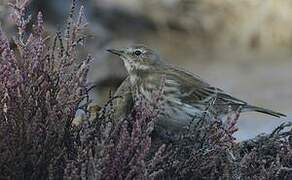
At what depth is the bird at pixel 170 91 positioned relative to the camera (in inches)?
199

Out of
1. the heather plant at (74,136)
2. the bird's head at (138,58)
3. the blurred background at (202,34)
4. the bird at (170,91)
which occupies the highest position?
the blurred background at (202,34)

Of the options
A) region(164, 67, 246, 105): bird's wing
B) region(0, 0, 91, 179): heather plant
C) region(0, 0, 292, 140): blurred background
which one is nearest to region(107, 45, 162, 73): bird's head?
region(164, 67, 246, 105): bird's wing

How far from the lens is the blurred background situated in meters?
11.7

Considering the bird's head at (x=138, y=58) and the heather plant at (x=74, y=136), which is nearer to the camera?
the heather plant at (x=74, y=136)

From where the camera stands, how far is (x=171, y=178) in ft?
13.3

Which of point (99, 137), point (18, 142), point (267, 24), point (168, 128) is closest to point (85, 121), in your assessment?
point (99, 137)

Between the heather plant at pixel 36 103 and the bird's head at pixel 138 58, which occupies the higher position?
the bird's head at pixel 138 58

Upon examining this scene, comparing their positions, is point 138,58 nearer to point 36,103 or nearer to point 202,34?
point 36,103

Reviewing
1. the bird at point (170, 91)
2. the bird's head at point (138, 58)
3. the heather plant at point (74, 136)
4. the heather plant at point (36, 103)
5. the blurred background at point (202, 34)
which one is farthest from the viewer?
the blurred background at point (202, 34)

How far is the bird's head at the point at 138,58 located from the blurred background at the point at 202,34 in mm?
5598

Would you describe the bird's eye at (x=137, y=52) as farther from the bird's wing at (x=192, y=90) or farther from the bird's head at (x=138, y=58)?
the bird's wing at (x=192, y=90)

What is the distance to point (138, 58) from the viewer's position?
5574 millimetres

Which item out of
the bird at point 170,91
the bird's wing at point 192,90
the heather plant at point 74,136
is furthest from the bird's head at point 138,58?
the heather plant at point 74,136

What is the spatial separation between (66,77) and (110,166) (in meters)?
0.63
